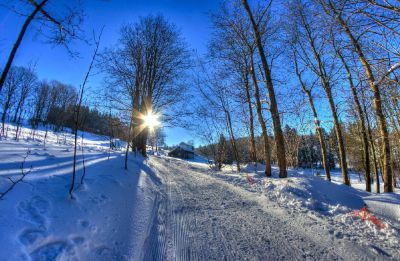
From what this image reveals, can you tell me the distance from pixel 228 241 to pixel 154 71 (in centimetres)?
1445

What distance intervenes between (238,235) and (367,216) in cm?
234

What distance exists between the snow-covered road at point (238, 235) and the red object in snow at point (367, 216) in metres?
0.71

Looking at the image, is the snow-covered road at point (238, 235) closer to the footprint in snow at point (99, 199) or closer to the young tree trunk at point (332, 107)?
the footprint in snow at point (99, 199)

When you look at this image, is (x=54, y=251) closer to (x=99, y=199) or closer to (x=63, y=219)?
(x=63, y=219)

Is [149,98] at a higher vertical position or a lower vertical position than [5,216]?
higher

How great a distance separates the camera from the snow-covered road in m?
2.32

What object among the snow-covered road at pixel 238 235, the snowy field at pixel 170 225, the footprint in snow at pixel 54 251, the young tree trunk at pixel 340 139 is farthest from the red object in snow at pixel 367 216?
the young tree trunk at pixel 340 139

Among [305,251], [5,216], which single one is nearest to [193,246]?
[305,251]

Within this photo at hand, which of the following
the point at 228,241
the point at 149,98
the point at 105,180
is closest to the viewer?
the point at 228,241

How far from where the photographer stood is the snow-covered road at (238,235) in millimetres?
2318

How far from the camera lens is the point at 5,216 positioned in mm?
2086

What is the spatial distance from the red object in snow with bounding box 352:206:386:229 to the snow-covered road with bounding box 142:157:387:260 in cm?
71

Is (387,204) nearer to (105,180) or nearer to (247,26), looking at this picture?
(105,180)

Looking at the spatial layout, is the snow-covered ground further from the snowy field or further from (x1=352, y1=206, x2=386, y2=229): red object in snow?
(x1=352, y1=206, x2=386, y2=229): red object in snow
